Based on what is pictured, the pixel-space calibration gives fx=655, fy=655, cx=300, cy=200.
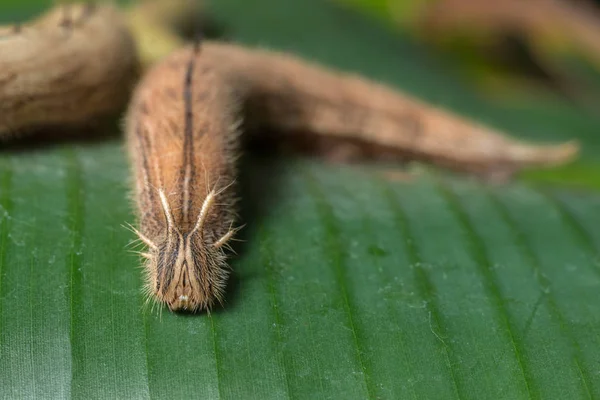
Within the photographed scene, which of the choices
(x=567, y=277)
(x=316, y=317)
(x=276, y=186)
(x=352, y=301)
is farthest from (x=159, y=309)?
(x=567, y=277)

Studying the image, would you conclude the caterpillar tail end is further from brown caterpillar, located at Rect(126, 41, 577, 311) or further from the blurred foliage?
the blurred foliage

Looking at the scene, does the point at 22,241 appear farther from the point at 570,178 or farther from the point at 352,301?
the point at 570,178

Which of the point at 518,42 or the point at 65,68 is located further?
the point at 518,42

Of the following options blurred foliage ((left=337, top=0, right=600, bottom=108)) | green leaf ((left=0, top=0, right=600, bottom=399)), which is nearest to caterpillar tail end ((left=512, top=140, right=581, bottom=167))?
green leaf ((left=0, top=0, right=600, bottom=399))

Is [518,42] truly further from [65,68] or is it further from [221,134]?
[65,68]

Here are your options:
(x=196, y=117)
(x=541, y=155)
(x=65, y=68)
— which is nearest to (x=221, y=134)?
(x=196, y=117)

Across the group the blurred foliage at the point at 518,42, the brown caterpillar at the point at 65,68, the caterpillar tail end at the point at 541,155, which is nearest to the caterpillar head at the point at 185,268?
the brown caterpillar at the point at 65,68

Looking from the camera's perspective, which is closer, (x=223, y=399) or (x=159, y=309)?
(x=223, y=399)
